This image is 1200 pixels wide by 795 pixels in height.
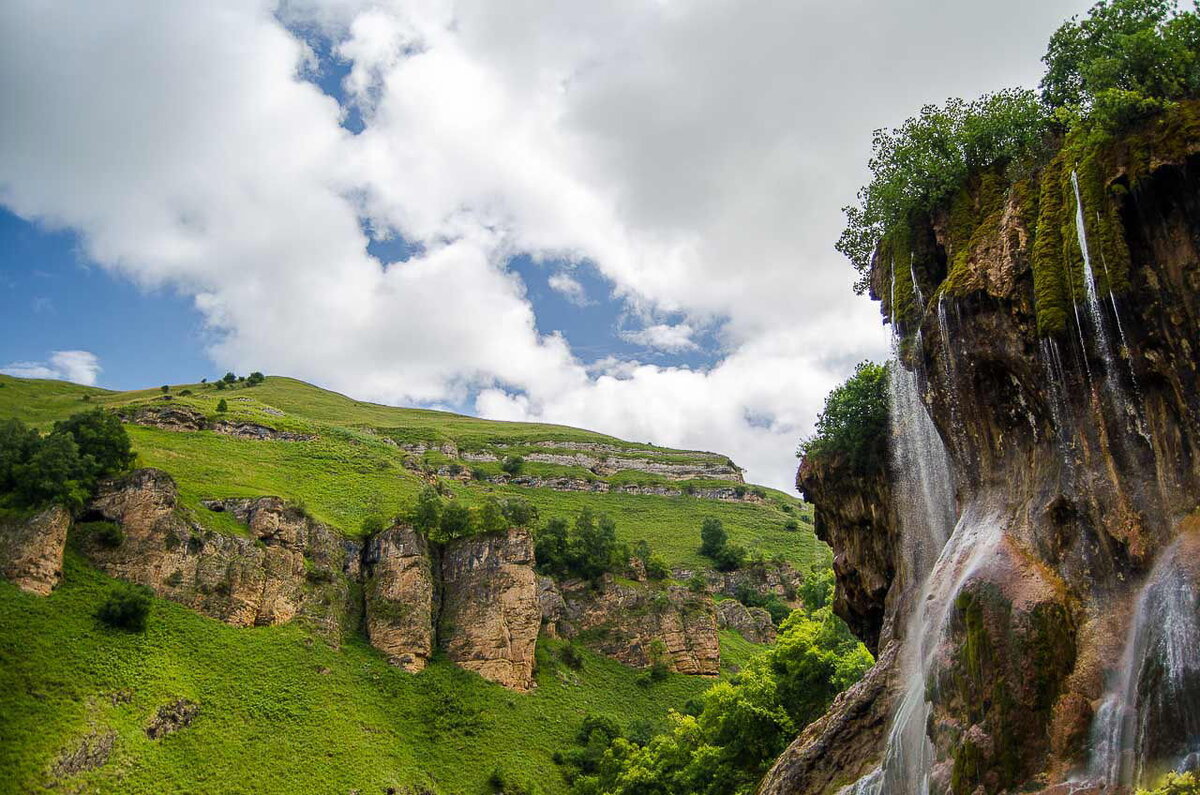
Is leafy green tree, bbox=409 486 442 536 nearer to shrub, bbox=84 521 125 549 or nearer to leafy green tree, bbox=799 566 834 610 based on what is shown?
shrub, bbox=84 521 125 549

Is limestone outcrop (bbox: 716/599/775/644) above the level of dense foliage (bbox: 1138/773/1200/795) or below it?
above

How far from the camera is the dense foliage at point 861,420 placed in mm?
30516

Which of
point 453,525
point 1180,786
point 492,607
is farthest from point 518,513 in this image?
point 1180,786

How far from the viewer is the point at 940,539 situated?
25672mm

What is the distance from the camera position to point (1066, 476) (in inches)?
733

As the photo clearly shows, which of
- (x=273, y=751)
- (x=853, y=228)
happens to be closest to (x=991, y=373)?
(x=853, y=228)

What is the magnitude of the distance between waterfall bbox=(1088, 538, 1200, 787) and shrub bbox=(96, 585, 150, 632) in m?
54.1

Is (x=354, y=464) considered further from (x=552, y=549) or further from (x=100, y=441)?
(x=100, y=441)

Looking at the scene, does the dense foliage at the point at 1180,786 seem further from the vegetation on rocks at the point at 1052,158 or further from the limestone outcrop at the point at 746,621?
the limestone outcrop at the point at 746,621

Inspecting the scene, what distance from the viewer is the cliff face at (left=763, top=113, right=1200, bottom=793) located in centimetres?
1569

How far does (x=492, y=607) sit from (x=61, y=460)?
35.8 metres

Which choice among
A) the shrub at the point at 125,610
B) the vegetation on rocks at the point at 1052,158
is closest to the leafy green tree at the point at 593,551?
the shrub at the point at 125,610

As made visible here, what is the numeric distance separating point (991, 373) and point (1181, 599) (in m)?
7.85

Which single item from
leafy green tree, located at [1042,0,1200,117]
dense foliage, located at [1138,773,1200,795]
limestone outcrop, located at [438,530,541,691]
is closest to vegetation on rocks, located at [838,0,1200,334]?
leafy green tree, located at [1042,0,1200,117]
